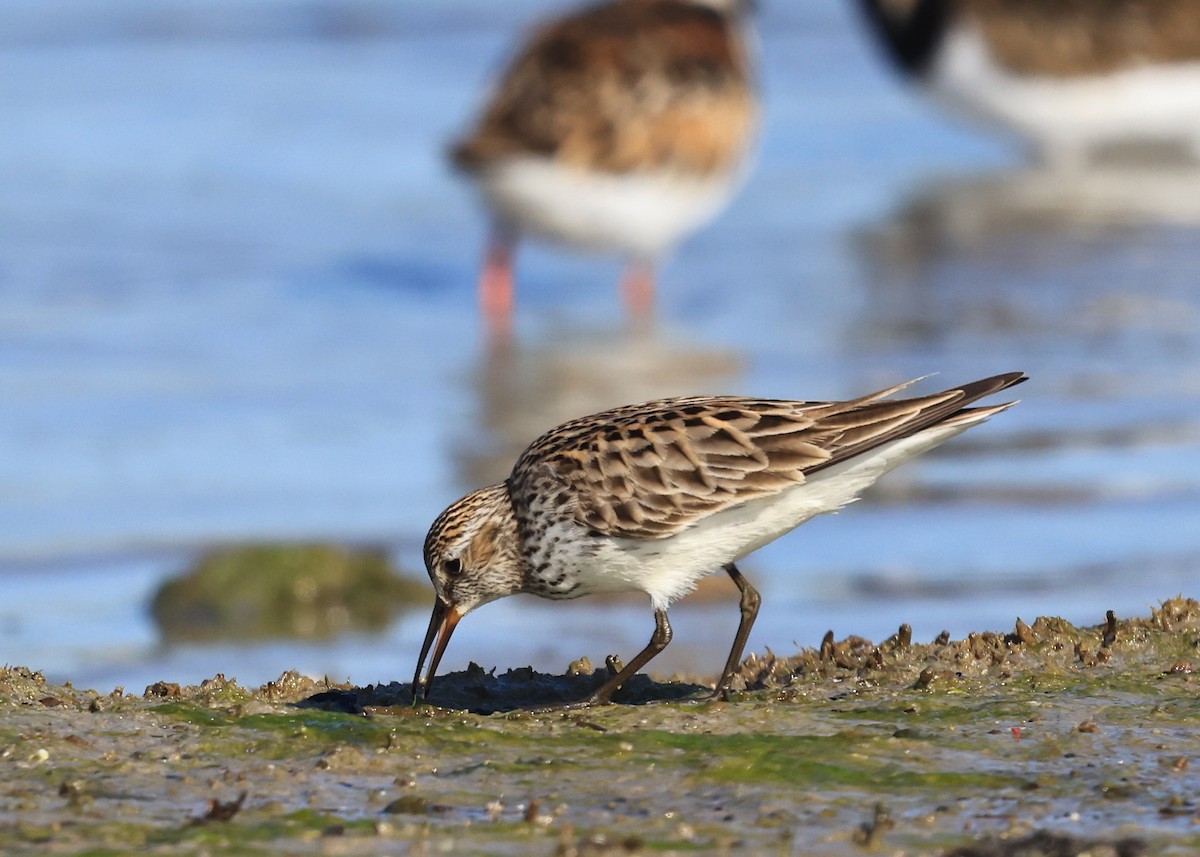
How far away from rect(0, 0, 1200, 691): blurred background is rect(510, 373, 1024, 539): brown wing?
1556mm

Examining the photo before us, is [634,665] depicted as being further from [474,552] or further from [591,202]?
[591,202]

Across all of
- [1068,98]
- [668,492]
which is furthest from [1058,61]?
[668,492]

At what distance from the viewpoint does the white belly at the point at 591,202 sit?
11.7m

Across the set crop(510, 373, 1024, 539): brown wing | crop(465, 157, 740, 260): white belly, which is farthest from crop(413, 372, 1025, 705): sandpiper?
crop(465, 157, 740, 260): white belly

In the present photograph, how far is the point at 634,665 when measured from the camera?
16.1 feet

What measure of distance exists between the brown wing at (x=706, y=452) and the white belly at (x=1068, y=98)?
39.0ft

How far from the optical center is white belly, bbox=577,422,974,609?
4906 millimetres

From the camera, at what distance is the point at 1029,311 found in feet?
40.0

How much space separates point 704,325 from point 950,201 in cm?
422

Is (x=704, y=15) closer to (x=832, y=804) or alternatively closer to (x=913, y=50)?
(x=913, y=50)

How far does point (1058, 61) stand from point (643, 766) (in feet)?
44.1

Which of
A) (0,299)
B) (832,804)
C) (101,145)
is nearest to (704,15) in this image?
(0,299)

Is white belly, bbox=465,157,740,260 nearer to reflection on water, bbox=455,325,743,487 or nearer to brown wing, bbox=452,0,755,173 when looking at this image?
brown wing, bbox=452,0,755,173

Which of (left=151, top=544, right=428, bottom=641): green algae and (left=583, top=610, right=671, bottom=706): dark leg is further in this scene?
(left=151, top=544, right=428, bottom=641): green algae
